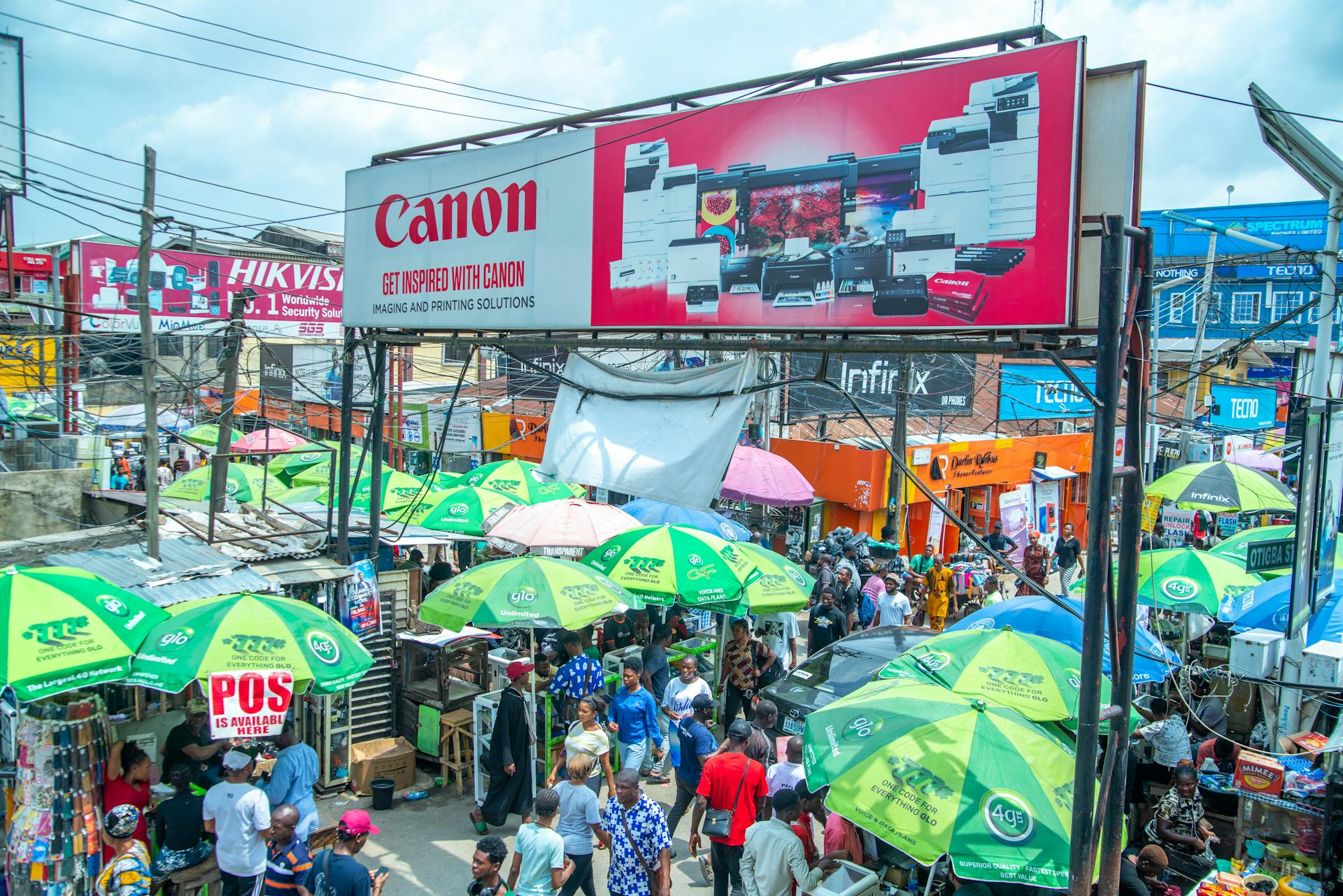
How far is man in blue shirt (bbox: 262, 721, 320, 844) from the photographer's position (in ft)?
25.1

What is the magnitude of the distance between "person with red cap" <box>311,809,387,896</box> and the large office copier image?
4722 mm

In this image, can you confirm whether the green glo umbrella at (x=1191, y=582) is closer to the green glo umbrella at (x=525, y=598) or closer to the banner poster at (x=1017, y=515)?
the green glo umbrella at (x=525, y=598)

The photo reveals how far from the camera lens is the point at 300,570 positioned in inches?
419

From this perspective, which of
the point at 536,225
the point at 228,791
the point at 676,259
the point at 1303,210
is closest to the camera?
the point at 228,791

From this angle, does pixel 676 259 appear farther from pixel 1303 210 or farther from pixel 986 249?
pixel 1303 210

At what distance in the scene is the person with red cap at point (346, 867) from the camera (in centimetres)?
597

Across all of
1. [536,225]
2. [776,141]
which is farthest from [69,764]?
[776,141]

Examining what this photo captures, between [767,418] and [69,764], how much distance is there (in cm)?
1445

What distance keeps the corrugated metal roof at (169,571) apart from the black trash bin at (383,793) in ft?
7.75

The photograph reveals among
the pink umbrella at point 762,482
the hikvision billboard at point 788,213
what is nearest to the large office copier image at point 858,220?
the hikvision billboard at point 788,213

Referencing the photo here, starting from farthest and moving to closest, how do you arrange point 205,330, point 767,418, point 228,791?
point 205,330
point 767,418
point 228,791

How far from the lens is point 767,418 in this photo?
19.8 metres

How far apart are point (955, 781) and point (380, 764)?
6633mm

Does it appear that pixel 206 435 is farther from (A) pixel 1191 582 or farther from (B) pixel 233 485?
(A) pixel 1191 582
